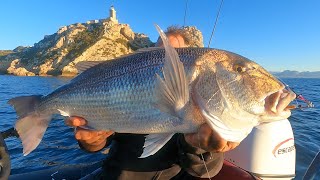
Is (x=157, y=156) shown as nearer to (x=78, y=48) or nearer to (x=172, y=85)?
(x=172, y=85)

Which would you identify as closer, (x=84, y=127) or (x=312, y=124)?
(x=84, y=127)

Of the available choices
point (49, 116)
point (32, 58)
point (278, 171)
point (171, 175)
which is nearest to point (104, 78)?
point (49, 116)

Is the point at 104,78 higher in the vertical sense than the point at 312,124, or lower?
higher

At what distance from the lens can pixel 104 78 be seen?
2768mm

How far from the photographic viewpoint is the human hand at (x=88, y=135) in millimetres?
2926

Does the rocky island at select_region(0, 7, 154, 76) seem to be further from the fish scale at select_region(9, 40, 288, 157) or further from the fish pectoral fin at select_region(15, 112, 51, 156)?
the fish scale at select_region(9, 40, 288, 157)

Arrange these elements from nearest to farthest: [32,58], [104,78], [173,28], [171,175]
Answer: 1. [104,78]
2. [171,175]
3. [173,28]
4. [32,58]

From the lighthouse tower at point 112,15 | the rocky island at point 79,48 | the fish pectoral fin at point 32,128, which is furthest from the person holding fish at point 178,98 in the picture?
the lighthouse tower at point 112,15

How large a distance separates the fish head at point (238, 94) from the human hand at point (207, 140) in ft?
0.71

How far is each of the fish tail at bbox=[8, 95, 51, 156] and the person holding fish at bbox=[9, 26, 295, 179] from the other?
169 millimetres

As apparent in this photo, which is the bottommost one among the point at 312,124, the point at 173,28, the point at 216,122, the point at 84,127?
the point at 312,124

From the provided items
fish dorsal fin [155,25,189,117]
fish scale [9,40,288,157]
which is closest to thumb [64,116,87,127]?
fish scale [9,40,288,157]

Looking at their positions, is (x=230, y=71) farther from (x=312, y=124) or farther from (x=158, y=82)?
(x=312, y=124)

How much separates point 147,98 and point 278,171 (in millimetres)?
3221
